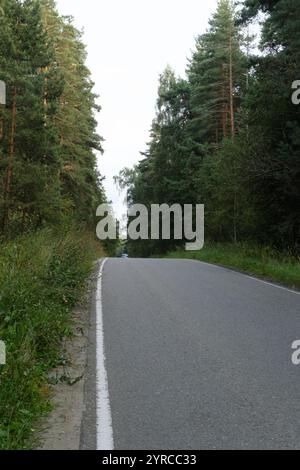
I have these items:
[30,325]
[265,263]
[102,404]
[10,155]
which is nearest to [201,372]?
[102,404]

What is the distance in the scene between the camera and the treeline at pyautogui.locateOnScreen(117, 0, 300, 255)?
2055 centimetres

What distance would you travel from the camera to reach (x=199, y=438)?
500 cm

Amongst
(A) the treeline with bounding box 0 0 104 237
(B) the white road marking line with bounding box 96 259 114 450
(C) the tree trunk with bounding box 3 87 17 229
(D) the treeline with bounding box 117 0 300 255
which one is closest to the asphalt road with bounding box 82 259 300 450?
(B) the white road marking line with bounding box 96 259 114 450

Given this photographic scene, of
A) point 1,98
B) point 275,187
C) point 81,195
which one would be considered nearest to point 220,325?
point 275,187

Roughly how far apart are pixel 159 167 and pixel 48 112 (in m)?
27.5

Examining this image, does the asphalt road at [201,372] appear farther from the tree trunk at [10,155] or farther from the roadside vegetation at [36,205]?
the tree trunk at [10,155]

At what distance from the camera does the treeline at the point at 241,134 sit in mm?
20547

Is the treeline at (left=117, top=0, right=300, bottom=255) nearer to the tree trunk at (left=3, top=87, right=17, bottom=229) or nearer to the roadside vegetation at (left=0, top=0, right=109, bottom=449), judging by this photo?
the roadside vegetation at (left=0, top=0, right=109, bottom=449)

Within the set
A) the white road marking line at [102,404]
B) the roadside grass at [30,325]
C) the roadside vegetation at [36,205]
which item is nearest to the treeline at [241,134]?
the roadside vegetation at [36,205]

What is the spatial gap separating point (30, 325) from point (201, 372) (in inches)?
99.9

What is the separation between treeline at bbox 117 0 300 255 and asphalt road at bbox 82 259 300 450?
353 inches

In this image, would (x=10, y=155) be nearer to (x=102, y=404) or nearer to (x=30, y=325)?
(x=30, y=325)

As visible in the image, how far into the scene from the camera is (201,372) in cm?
715

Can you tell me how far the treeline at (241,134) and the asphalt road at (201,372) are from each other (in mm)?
8956
